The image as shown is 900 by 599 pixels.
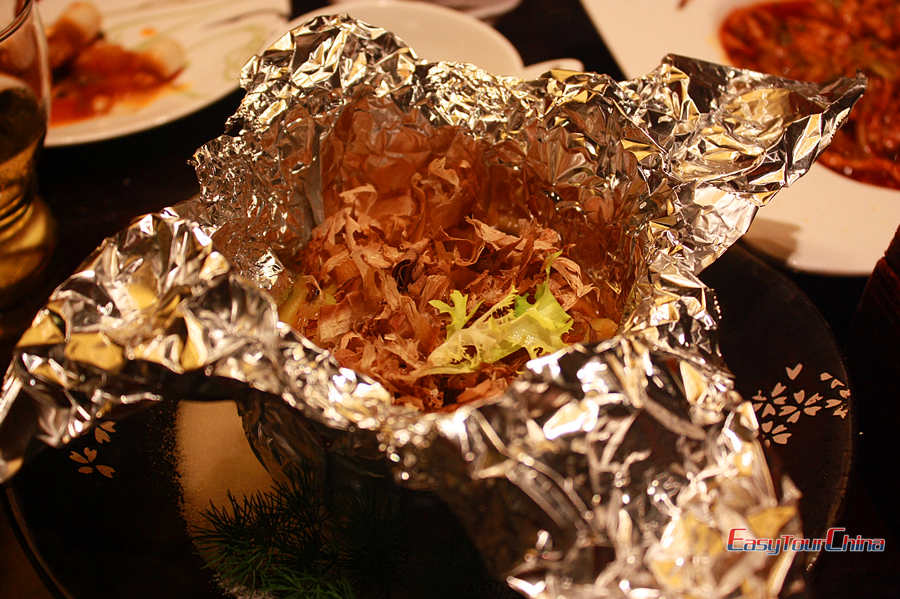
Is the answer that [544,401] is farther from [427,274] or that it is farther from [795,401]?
[795,401]

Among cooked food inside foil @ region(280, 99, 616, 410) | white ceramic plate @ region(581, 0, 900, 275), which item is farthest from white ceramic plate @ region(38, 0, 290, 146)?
white ceramic plate @ region(581, 0, 900, 275)

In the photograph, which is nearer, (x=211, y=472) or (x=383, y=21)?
(x=211, y=472)

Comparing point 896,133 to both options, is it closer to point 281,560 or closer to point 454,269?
point 454,269

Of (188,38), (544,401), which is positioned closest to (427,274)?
(544,401)

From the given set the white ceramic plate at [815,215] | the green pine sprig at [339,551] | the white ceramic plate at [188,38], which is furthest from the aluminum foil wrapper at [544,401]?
the white ceramic plate at [188,38]

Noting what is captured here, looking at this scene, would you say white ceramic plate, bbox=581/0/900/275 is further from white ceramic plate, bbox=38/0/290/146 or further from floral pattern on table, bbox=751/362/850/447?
white ceramic plate, bbox=38/0/290/146

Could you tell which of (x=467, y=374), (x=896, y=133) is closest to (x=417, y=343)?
(x=467, y=374)
